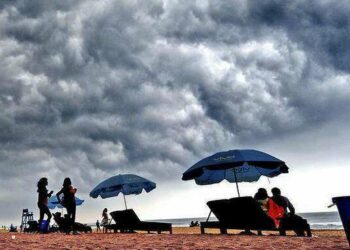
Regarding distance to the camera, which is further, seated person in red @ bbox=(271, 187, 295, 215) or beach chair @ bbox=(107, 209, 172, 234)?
beach chair @ bbox=(107, 209, 172, 234)

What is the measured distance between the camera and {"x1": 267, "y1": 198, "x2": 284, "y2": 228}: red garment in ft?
30.0

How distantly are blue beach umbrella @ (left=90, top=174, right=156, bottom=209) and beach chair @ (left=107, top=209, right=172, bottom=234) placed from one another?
1.19 meters

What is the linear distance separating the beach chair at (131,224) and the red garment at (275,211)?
4.21 metres

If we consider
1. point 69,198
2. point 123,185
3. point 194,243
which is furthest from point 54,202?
point 194,243

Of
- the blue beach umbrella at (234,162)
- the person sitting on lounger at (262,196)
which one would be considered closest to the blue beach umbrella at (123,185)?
the blue beach umbrella at (234,162)

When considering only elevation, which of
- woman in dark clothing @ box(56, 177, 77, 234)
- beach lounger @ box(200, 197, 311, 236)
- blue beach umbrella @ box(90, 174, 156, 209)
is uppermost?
blue beach umbrella @ box(90, 174, 156, 209)

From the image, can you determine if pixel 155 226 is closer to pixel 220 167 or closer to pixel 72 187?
pixel 72 187

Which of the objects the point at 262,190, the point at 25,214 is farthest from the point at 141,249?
the point at 25,214

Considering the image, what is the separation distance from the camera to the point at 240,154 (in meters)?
10.0

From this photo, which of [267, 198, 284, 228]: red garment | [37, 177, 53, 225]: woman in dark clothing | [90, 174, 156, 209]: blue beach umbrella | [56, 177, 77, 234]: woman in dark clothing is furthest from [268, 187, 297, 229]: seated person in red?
[37, 177, 53, 225]: woman in dark clothing

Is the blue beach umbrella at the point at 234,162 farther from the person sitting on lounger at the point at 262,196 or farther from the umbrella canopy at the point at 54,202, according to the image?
the umbrella canopy at the point at 54,202

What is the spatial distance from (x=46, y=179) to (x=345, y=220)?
33.6ft

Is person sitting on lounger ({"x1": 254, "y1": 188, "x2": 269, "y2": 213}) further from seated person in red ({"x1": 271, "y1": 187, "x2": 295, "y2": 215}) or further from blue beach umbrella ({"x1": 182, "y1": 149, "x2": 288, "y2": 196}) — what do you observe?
blue beach umbrella ({"x1": 182, "y1": 149, "x2": 288, "y2": 196})

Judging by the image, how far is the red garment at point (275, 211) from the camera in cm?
915
